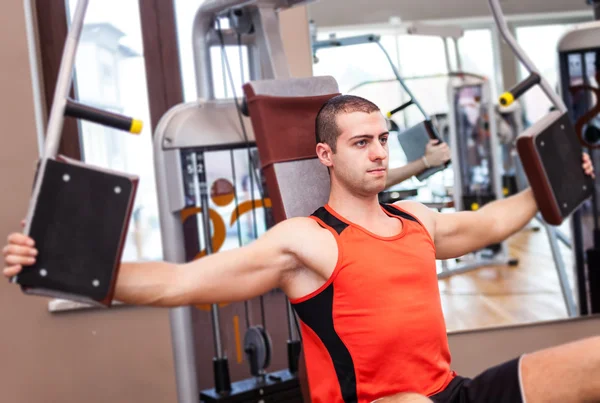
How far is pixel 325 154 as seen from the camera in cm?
176

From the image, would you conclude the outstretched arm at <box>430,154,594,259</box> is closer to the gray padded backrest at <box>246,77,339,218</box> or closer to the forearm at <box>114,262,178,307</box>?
the gray padded backrest at <box>246,77,339,218</box>

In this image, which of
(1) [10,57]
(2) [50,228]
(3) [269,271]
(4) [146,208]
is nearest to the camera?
(2) [50,228]

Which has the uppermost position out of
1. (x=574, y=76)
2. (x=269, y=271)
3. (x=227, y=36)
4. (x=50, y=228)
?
(x=227, y=36)

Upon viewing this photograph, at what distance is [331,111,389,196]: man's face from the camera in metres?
1.66

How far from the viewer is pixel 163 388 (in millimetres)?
2959

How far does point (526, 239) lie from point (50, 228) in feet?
7.64

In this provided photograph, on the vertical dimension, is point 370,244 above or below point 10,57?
below

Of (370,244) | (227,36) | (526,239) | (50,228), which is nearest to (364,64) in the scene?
(227,36)

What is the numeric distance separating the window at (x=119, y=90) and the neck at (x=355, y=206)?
1.48 m

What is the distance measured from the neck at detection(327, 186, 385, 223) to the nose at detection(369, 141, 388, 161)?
113 millimetres

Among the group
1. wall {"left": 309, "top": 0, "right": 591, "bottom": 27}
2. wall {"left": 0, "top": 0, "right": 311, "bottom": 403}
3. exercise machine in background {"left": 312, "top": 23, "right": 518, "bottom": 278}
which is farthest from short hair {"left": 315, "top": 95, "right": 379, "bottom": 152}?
wall {"left": 309, "top": 0, "right": 591, "bottom": 27}

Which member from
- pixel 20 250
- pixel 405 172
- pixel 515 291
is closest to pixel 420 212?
pixel 405 172

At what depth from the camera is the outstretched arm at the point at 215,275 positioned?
152cm

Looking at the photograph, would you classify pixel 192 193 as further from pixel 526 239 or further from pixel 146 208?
pixel 526 239
